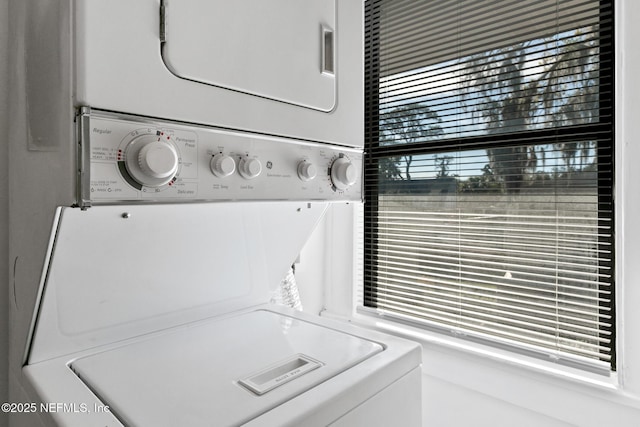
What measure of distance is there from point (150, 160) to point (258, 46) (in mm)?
378

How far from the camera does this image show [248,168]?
0.85 metres

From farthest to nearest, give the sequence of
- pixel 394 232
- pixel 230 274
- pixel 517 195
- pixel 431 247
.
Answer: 1. pixel 394 232
2. pixel 431 247
3. pixel 517 195
4. pixel 230 274

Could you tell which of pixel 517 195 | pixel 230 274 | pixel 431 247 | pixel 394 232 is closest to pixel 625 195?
pixel 517 195

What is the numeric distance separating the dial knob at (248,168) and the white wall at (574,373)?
4.98ft

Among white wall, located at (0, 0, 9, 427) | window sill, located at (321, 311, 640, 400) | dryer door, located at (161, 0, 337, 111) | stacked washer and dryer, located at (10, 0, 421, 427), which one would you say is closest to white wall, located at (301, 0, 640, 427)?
window sill, located at (321, 311, 640, 400)

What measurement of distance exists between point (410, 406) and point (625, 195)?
4.03 feet

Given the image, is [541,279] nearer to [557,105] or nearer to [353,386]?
[557,105]

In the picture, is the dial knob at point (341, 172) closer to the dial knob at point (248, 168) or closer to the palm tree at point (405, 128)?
the dial knob at point (248, 168)

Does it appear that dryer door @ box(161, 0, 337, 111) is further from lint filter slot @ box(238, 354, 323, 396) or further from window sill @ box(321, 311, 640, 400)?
window sill @ box(321, 311, 640, 400)

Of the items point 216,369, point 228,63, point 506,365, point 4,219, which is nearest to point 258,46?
point 228,63

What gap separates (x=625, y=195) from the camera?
1515 millimetres

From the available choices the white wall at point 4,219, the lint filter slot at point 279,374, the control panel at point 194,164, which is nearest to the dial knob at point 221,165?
the control panel at point 194,164

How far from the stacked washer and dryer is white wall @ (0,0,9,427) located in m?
0.14

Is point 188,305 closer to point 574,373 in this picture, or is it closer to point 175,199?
point 175,199
